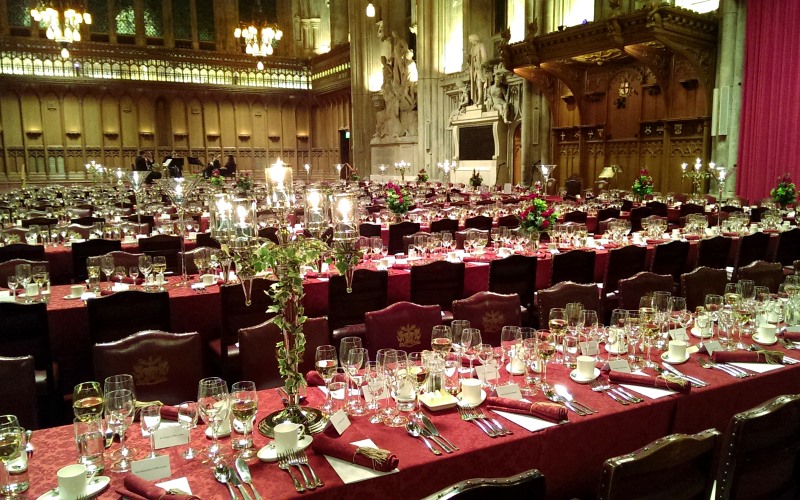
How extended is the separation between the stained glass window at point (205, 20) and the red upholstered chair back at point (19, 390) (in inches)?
1217

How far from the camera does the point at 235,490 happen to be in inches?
79.7

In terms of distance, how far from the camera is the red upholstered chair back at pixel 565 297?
4.44 meters

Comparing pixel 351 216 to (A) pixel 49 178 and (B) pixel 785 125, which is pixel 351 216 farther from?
(A) pixel 49 178

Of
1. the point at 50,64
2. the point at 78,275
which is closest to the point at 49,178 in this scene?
the point at 50,64

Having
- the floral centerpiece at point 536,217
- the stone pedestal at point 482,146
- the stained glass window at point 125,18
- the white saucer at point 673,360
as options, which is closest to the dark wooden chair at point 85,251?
the floral centerpiece at point 536,217

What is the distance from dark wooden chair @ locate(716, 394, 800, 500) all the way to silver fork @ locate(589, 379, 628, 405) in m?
0.48

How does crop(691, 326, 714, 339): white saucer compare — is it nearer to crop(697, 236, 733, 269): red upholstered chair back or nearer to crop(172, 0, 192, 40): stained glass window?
crop(697, 236, 733, 269): red upholstered chair back

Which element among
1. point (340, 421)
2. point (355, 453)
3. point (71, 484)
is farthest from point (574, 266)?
point (71, 484)

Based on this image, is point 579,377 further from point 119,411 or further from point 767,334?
point 119,411

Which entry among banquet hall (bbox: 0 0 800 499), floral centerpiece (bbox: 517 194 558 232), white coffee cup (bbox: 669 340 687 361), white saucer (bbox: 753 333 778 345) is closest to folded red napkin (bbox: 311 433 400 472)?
banquet hall (bbox: 0 0 800 499)

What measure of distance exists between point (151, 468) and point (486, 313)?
2.65 metres

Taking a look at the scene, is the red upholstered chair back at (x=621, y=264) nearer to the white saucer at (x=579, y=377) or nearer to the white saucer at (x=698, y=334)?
the white saucer at (x=698, y=334)

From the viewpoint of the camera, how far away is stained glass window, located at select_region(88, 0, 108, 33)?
Result: 2864 cm

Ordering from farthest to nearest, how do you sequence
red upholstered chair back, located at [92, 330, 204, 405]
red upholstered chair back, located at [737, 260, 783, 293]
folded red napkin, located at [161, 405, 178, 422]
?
red upholstered chair back, located at [737, 260, 783, 293] → red upholstered chair back, located at [92, 330, 204, 405] → folded red napkin, located at [161, 405, 178, 422]
